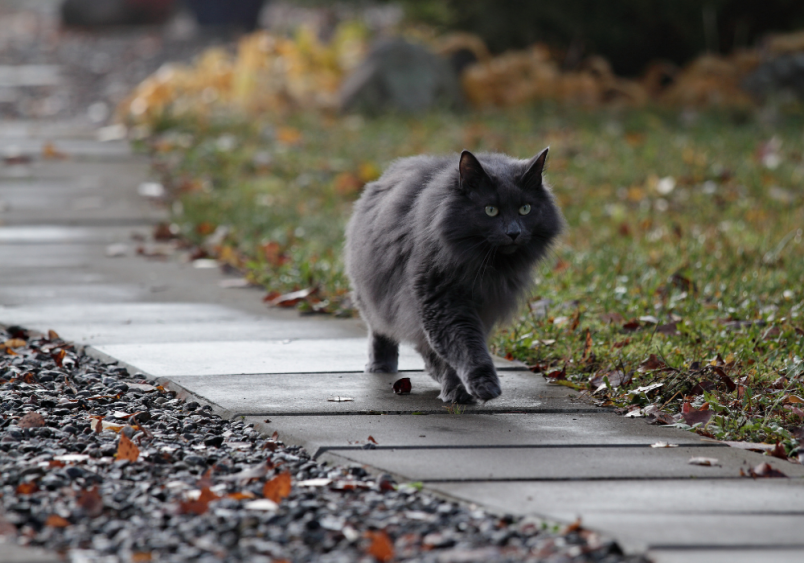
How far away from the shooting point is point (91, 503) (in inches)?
122

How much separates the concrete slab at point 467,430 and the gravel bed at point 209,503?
117 millimetres

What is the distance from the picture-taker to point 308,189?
9367 millimetres

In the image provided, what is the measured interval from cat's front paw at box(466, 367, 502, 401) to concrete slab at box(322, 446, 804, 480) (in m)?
0.40

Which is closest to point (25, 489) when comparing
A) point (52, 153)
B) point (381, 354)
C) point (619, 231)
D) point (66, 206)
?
point (381, 354)

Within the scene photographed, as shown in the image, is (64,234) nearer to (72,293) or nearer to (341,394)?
(72,293)

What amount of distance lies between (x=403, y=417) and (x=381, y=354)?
29.3 inches

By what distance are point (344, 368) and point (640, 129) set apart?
8064mm

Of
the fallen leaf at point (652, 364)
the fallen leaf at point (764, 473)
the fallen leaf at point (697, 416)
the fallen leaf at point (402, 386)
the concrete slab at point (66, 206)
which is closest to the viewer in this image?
the fallen leaf at point (764, 473)

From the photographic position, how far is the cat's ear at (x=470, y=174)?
4.20 metres

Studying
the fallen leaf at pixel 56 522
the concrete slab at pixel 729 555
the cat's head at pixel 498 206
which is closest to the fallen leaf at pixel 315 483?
the fallen leaf at pixel 56 522

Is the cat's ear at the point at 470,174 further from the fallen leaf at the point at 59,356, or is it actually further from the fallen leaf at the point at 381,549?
the fallen leaf at the point at 59,356

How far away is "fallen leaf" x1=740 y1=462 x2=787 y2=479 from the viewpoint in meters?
3.48

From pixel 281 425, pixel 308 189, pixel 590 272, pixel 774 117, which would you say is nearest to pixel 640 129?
pixel 774 117

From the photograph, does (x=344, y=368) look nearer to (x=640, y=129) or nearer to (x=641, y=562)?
(x=641, y=562)
